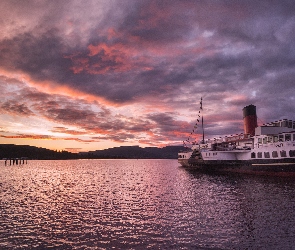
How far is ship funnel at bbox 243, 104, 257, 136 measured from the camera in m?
69.8

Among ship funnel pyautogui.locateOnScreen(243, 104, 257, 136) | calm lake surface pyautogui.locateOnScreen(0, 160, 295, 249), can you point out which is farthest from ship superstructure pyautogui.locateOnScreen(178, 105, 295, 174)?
calm lake surface pyautogui.locateOnScreen(0, 160, 295, 249)

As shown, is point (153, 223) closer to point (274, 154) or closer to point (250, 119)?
point (274, 154)

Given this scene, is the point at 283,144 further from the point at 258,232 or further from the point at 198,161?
the point at 258,232

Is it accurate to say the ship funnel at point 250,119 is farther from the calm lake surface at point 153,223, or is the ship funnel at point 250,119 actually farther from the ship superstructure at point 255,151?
the calm lake surface at point 153,223

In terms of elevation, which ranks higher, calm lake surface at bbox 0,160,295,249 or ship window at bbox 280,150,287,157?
ship window at bbox 280,150,287,157

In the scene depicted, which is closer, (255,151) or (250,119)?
(255,151)

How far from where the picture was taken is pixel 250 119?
231ft

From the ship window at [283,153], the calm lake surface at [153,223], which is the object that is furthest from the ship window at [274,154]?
the calm lake surface at [153,223]

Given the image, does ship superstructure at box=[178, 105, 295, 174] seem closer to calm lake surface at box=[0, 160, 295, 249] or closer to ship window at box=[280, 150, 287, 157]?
ship window at box=[280, 150, 287, 157]

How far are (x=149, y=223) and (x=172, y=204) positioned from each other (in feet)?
28.7

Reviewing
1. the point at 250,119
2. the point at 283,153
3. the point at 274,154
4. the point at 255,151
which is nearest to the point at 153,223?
the point at 283,153

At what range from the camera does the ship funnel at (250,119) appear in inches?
2749

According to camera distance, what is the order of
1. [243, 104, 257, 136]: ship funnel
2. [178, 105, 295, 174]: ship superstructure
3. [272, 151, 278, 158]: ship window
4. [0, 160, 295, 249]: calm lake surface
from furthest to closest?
1. [243, 104, 257, 136]: ship funnel
2. [272, 151, 278, 158]: ship window
3. [178, 105, 295, 174]: ship superstructure
4. [0, 160, 295, 249]: calm lake surface

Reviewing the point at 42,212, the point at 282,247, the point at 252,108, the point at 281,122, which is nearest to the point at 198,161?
the point at 252,108
